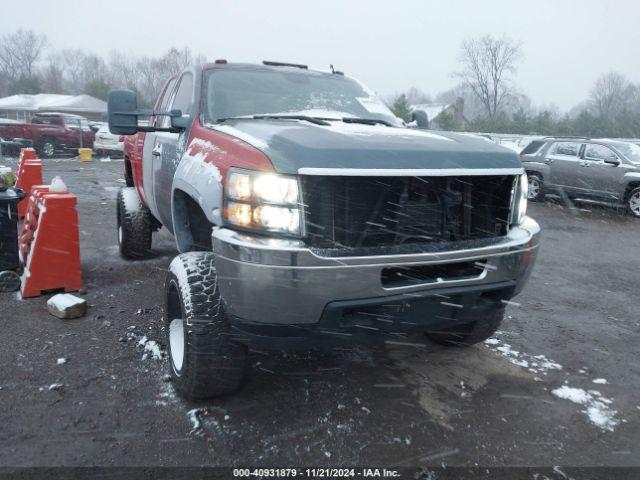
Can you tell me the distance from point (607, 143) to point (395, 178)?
1120 cm

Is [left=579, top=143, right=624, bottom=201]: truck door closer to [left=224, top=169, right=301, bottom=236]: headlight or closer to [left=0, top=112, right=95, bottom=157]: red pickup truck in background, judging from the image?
[left=224, top=169, right=301, bottom=236]: headlight

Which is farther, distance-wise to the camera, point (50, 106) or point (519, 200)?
point (50, 106)

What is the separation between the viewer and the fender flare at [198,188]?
8.53 feet

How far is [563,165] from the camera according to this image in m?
12.3

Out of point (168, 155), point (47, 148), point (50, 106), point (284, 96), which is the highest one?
point (50, 106)

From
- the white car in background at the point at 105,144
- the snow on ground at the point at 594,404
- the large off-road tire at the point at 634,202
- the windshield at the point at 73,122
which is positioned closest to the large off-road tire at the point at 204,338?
the snow on ground at the point at 594,404

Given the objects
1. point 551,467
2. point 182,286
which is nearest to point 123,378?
point 182,286

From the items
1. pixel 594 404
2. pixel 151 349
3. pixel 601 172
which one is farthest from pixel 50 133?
pixel 594 404

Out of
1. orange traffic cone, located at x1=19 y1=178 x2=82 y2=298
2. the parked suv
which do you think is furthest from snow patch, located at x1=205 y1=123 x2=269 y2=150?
the parked suv

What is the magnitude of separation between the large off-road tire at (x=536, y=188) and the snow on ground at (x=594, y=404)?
10.4m

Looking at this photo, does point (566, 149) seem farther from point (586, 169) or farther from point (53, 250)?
point (53, 250)

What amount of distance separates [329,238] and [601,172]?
11073mm

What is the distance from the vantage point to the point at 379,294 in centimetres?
242

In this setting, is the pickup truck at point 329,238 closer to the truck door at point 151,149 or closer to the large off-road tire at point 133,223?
the truck door at point 151,149
